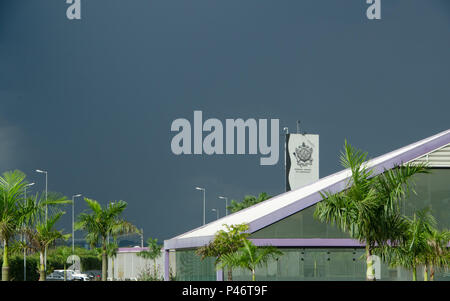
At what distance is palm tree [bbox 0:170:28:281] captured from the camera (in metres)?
17.8

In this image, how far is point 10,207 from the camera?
18203 mm

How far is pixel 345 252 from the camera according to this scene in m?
31.8

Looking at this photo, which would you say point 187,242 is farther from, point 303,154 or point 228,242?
point 303,154

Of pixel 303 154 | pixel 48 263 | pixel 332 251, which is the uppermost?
pixel 303 154

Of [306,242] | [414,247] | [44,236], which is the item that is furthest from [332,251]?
[44,236]

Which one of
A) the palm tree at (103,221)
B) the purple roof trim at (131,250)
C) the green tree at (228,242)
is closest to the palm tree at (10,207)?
the green tree at (228,242)

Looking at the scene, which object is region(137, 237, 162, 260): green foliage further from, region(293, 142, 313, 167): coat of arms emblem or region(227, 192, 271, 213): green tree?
region(293, 142, 313, 167): coat of arms emblem

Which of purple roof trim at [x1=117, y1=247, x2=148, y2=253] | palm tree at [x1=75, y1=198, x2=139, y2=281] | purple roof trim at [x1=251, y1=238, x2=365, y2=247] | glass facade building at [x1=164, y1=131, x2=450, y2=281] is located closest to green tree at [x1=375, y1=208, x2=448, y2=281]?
purple roof trim at [x1=251, y1=238, x2=365, y2=247]

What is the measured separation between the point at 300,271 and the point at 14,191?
16.7m

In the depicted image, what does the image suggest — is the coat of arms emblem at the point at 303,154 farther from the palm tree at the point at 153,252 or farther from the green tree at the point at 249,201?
the palm tree at the point at 153,252

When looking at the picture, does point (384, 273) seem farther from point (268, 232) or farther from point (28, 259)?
point (28, 259)

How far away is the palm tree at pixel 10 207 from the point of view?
58.5 ft

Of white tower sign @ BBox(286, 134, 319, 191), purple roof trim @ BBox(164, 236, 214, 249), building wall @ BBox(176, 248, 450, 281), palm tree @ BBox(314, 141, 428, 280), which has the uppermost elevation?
white tower sign @ BBox(286, 134, 319, 191)
